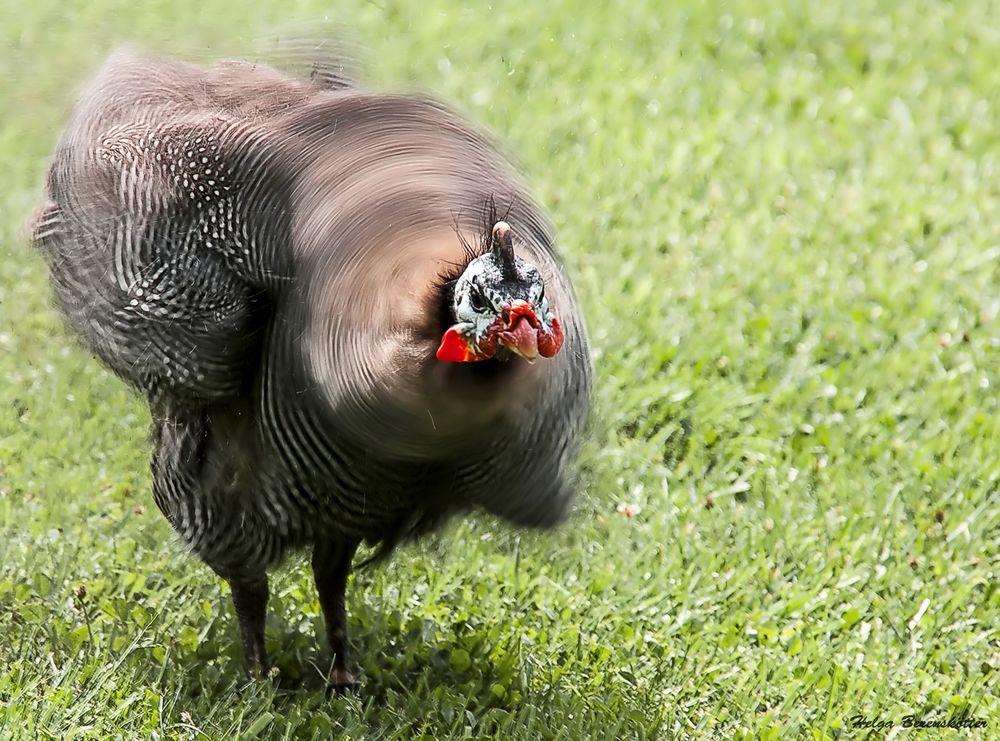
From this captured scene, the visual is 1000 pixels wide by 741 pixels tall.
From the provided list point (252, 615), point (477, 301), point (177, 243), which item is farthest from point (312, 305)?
point (252, 615)

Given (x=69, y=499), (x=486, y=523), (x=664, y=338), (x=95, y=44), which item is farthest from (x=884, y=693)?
(x=95, y=44)

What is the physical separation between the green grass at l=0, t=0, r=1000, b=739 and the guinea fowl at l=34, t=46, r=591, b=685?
1.10 ft

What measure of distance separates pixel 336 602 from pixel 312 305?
48.4 inches

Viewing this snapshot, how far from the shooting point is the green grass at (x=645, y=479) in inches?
168

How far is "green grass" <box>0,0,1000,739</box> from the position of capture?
168 inches

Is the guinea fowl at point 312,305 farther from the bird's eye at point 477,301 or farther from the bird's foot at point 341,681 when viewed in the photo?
the bird's foot at point 341,681

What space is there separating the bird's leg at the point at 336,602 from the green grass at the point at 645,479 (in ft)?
0.29

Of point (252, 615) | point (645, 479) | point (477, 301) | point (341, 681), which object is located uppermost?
point (477, 301)

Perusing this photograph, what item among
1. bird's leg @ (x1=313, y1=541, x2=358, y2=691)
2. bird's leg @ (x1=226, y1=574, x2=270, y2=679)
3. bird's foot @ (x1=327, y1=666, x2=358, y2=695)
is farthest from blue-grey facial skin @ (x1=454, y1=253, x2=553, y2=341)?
bird's foot @ (x1=327, y1=666, x2=358, y2=695)

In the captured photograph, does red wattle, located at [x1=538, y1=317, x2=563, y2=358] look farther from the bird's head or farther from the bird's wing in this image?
the bird's wing

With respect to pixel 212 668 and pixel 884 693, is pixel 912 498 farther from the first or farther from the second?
pixel 212 668

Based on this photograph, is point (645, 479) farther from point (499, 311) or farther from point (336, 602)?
point (499, 311)

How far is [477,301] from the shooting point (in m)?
2.99

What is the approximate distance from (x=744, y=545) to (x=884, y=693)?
0.71 m
